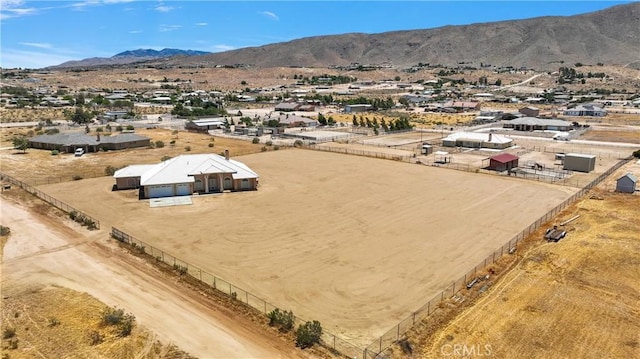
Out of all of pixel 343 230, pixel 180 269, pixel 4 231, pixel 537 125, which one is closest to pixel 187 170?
pixel 4 231

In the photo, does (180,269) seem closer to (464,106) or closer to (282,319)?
(282,319)

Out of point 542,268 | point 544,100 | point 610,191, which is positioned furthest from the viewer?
point 544,100

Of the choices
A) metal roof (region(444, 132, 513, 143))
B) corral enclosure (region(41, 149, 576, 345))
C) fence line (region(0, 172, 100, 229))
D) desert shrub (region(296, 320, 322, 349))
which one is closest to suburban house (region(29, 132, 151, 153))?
fence line (region(0, 172, 100, 229))

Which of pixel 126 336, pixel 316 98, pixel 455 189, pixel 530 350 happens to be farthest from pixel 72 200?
pixel 316 98

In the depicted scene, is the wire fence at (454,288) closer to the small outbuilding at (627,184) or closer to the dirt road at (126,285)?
the dirt road at (126,285)

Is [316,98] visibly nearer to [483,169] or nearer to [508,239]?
[483,169]

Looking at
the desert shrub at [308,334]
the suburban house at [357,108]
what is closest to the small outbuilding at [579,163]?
the desert shrub at [308,334]

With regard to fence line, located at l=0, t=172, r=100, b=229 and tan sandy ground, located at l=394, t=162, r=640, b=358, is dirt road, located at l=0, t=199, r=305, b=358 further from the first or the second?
tan sandy ground, located at l=394, t=162, r=640, b=358
